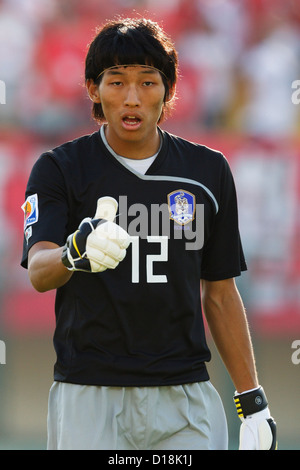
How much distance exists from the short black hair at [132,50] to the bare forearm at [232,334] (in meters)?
0.74

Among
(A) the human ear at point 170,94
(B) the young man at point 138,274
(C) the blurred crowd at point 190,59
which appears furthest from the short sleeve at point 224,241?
(C) the blurred crowd at point 190,59

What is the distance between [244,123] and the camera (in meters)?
7.07

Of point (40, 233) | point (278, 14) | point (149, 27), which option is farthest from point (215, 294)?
point (278, 14)

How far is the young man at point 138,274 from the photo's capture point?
241 cm

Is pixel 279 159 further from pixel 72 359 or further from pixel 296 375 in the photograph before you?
pixel 72 359

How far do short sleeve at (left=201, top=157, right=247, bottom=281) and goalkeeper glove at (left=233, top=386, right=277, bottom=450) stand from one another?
0.43 metres

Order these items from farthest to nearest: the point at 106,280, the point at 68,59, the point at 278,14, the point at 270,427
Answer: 1. the point at 278,14
2. the point at 68,59
3. the point at 270,427
4. the point at 106,280

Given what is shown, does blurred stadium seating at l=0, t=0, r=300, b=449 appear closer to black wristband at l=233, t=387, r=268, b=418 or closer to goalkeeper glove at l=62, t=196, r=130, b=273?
black wristband at l=233, t=387, r=268, b=418

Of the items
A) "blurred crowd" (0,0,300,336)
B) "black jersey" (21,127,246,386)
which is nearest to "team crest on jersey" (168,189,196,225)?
"black jersey" (21,127,246,386)

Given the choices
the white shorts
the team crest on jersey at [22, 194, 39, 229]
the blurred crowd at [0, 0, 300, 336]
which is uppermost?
the blurred crowd at [0, 0, 300, 336]

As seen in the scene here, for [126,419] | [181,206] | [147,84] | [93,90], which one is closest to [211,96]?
[93,90]

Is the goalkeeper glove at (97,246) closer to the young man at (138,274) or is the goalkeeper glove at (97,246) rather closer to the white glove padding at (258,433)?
the young man at (138,274)

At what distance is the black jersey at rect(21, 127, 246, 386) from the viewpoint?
242cm

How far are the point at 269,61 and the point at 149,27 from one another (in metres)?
4.62
